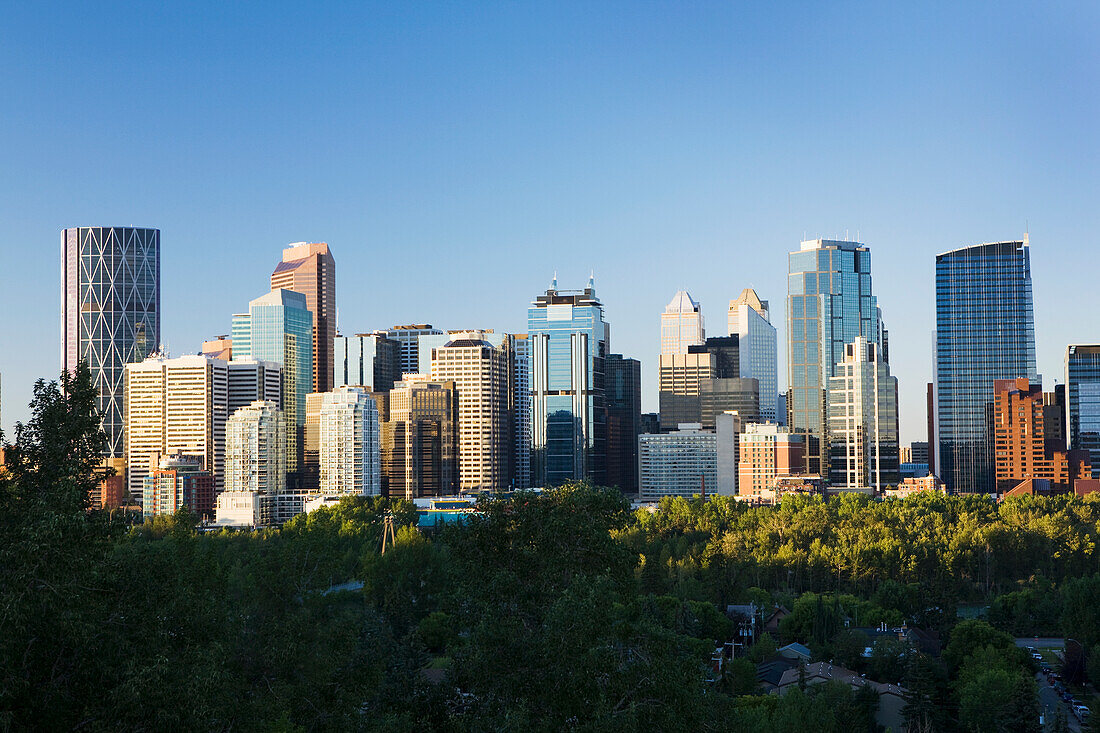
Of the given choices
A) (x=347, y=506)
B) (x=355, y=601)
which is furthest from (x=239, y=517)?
(x=355, y=601)

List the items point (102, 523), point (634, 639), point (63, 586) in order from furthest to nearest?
point (634, 639)
point (102, 523)
point (63, 586)

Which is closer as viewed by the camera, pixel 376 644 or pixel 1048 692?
pixel 376 644

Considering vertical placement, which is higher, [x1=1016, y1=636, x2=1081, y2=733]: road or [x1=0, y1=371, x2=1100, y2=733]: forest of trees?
[x1=0, y1=371, x2=1100, y2=733]: forest of trees

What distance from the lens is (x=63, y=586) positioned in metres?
23.0

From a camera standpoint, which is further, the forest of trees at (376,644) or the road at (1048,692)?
the road at (1048,692)

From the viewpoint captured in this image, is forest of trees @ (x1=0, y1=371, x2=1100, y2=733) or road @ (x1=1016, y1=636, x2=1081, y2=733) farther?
road @ (x1=1016, y1=636, x2=1081, y2=733)

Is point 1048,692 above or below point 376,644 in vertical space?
below

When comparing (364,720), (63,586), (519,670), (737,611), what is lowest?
(737,611)

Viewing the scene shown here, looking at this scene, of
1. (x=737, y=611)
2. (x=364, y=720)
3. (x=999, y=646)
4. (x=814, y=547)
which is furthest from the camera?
(x=814, y=547)

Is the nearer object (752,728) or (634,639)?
(634,639)

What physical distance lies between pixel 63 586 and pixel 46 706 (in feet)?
10.0

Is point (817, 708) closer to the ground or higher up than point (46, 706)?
closer to the ground

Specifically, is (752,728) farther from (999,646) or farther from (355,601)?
(355,601)

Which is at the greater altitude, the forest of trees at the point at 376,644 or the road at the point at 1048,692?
the forest of trees at the point at 376,644
